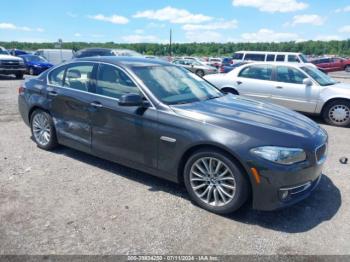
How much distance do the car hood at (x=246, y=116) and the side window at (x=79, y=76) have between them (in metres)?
1.53

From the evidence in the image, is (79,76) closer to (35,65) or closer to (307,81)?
(307,81)

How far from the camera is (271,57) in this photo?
2159 centimetres

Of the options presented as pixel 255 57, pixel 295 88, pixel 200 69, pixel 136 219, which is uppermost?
pixel 255 57

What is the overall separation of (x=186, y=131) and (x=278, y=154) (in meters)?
1.01

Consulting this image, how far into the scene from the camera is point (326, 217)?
3758mm

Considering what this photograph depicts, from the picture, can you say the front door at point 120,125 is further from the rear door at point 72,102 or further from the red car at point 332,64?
the red car at point 332,64

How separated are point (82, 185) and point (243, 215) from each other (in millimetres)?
2080

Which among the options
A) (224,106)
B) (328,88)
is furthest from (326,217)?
(328,88)

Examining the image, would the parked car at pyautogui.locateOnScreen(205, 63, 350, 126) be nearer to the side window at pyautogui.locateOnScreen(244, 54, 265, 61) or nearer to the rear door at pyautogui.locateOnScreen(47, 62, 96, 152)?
the rear door at pyautogui.locateOnScreen(47, 62, 96, 152)

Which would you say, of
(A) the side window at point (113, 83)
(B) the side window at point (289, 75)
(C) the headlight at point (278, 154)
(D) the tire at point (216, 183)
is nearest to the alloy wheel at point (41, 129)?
(A) the side window at point (113, 83)

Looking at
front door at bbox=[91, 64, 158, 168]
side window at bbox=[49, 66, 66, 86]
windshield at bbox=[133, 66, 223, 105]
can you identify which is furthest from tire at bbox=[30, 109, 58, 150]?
windshield at bbox=[133, 66, 223, 105]

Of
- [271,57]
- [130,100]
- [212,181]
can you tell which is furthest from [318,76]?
[271,57]

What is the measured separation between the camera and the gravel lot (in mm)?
3154

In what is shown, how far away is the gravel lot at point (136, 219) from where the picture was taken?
3.15 metres
